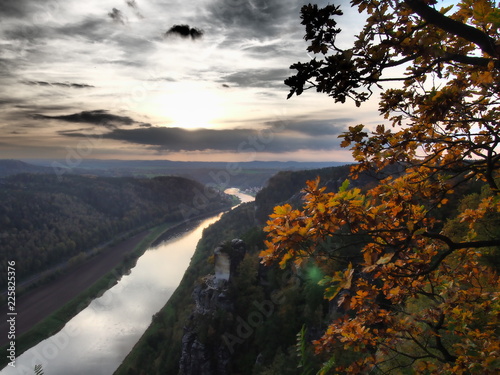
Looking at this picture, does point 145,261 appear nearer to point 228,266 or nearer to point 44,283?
point 44,283

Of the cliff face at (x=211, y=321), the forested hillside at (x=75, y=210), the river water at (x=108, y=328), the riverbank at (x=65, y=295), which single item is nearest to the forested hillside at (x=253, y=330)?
the cliff face at (x=211, y=321)

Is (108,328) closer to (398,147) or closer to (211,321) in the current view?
(211,321)

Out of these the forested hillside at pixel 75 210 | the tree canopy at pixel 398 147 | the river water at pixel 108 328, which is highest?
the tree canopy at pixel 398 147

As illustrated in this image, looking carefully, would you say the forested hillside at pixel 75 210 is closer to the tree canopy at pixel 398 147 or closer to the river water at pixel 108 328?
the river water at pixel 108 328

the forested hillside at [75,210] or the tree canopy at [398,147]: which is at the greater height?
the tree canopy at [398,147]

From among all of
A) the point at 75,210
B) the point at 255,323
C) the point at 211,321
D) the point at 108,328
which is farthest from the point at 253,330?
the point at 75,210

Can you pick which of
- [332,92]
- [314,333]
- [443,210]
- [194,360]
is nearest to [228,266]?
[194,360]
